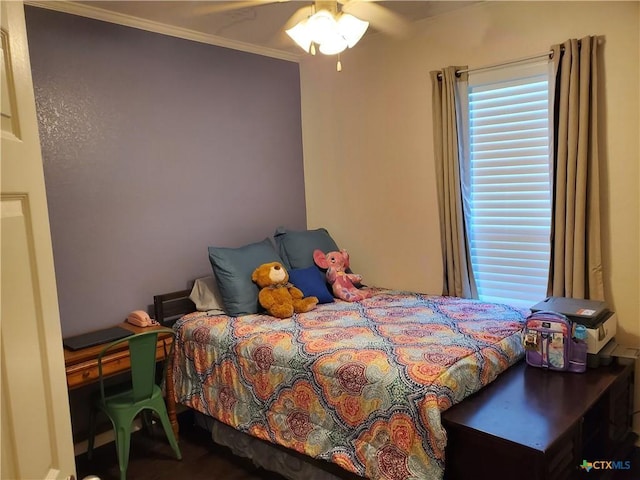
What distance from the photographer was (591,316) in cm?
234

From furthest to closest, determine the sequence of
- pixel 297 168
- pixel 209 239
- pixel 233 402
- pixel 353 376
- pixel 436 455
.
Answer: pixel 297 168 < pixel 209 239 < pixel 233 402 < pixel 353 376 < pixel 436 455

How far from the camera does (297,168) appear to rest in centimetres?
414

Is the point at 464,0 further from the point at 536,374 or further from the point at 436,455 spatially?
the point at 436,455

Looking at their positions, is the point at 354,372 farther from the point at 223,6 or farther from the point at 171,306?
the point at 223,6

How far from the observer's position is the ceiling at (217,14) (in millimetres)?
2875

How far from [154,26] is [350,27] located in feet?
4.97

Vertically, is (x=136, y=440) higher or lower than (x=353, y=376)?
lower

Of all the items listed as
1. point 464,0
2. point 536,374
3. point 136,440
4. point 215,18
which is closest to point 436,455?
point 536,374

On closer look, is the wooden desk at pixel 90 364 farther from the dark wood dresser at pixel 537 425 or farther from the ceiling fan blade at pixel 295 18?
the ceiling fan blade at pixel 295 18

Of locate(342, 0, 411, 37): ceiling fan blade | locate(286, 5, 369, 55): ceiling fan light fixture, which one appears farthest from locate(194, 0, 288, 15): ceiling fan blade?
locate(286, 5, 369, 55): ceiling fan light fixture

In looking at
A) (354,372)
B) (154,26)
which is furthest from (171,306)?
(154,26)

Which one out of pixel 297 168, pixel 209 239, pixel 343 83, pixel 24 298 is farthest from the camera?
pixel 297 168

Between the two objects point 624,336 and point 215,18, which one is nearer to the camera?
point 624,336

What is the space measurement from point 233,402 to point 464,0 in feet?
9.01
